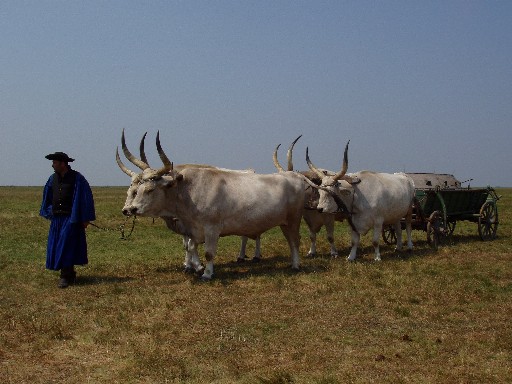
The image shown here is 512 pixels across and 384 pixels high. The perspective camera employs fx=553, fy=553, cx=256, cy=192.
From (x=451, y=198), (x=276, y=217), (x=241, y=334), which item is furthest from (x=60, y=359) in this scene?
(x=451, y=198)

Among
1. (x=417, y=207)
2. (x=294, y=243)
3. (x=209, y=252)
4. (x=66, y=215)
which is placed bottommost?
(x=209, y=252)

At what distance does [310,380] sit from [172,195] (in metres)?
5.69

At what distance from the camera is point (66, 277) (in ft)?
31.1

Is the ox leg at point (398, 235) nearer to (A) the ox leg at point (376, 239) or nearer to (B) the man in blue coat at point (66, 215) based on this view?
(A) the ox leg at point (376, 239)

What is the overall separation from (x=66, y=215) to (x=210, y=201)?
2.52m

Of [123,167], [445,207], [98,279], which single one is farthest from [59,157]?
[445,207]

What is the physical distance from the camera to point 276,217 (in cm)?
1028

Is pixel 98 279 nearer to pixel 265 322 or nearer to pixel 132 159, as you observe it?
pixel 132 159

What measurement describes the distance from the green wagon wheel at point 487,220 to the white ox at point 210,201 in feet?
22.5

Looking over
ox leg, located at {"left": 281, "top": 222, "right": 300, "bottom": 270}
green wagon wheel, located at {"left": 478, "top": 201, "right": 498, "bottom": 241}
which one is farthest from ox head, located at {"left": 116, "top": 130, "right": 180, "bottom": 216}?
green wagon wheel, located at {"left": 478, "top": 201, "right": 498, "bottom": 241}

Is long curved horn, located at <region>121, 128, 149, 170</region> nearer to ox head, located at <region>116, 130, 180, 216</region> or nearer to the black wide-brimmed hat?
ox head, located at <region>116, 130, 180, 216</region>

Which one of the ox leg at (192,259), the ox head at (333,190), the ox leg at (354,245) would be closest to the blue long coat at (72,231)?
the ox leg at (192,259)

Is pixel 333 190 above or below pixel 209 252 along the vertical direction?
above

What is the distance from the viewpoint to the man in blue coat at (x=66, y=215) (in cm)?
942
